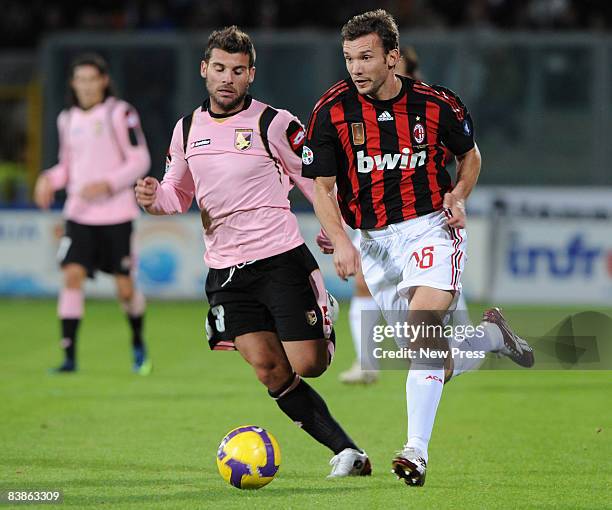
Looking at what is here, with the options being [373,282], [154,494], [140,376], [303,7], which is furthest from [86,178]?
[303,7]

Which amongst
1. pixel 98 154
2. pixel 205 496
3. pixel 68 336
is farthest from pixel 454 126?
pixel 68 336

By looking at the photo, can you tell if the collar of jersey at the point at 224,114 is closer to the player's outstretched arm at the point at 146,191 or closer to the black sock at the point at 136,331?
the player's outstretched arm at the point at 146,191

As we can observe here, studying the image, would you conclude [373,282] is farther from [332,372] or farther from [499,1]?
[499,1]

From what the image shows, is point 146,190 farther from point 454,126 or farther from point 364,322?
point 364,322

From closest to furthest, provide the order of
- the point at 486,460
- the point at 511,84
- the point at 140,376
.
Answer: the point at 486,460 → the point at 140,376 → the point at 511,84

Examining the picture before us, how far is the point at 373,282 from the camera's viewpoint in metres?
6.75

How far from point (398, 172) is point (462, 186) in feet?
1.06

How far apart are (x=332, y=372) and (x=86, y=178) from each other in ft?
8.38

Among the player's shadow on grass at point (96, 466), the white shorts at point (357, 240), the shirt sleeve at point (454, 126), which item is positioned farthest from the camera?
the white shorts at point (357, 240)

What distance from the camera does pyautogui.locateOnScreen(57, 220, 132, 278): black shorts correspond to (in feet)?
35.4

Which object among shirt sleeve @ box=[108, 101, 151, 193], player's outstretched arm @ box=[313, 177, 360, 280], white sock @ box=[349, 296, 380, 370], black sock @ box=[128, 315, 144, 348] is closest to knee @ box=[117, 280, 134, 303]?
black sock @ box=[128, 315, 144, 348]

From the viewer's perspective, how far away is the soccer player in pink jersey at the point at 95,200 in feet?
35.1

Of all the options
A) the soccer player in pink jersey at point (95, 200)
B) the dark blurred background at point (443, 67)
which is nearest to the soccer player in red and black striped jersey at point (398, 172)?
the soccer player in pink jersey at point (95, 200)

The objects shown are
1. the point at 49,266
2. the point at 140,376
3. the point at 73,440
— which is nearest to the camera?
the point at 73,440
